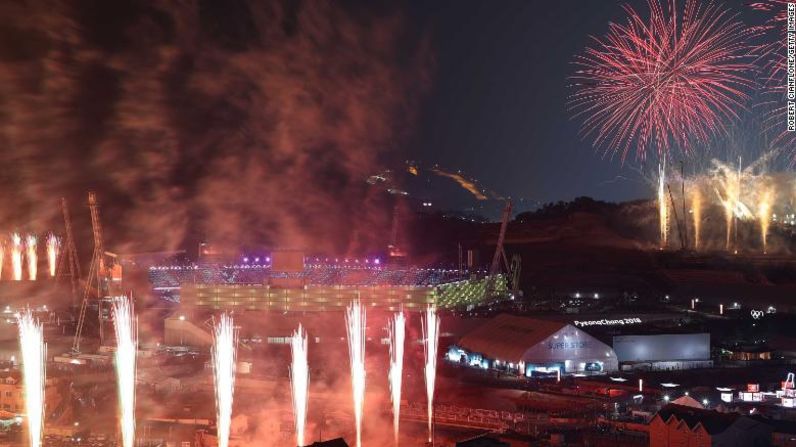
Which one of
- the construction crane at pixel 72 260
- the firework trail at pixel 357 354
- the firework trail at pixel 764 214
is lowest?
the firework trail at pixel 357 354

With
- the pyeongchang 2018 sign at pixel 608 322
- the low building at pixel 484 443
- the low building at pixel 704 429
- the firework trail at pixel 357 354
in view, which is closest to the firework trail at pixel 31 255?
the firework trail at pixel 357 354

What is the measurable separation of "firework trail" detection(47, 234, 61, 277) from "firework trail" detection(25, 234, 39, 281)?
46 centimetres

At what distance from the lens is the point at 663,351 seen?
55.8 ft

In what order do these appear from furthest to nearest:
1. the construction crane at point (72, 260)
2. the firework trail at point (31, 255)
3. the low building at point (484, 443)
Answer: the firework trail at point (31, 255) → the construction crane at point (72, 260) → the low building at point (484, 443)

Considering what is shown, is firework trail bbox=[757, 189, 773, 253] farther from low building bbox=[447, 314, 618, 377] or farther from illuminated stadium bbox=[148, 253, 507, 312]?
low building bbox=[447, 314, 618, 377]

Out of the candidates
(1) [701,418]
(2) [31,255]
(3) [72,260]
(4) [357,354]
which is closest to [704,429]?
(1) [701,418]

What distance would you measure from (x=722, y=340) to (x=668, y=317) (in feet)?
4.90

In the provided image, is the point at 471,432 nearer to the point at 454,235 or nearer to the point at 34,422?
the point at 34,422

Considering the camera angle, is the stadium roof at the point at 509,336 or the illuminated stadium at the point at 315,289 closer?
the stadium roof at the point at 509,336

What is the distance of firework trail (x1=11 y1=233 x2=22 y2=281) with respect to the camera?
28172mm

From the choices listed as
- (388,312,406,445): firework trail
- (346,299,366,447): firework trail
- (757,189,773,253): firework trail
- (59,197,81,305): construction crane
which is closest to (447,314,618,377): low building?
(388,312,406,445): firework trail

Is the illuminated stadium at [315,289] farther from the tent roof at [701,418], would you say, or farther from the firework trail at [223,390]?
the tent roof at [701,418]

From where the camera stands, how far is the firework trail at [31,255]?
28500 mm

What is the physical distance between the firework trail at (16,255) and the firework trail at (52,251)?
898 mm
